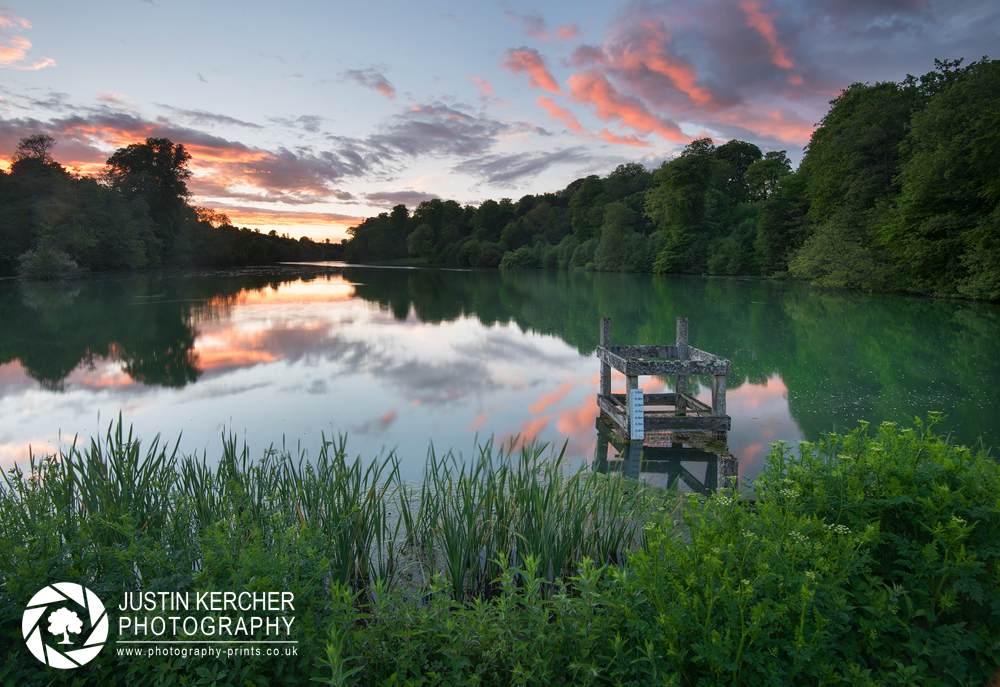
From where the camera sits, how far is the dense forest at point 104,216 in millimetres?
41219

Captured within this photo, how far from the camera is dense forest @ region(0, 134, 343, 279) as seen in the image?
4122cm

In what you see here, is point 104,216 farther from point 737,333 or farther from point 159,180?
point 737,333

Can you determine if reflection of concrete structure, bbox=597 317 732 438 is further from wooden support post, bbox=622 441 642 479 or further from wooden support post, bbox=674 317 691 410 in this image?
wooden support post, bbox=622 441 642 479

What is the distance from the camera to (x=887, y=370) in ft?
37.3

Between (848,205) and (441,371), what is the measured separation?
91.1 feet

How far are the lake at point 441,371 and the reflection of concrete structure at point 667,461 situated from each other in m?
0.28

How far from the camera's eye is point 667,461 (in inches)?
268

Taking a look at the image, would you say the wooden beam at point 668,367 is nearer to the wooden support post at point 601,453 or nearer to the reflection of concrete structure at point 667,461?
the reflection of concrete structure at point 667,461

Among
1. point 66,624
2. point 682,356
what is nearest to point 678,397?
point 682,356

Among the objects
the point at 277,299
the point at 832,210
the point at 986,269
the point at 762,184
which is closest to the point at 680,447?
the point at 986,269

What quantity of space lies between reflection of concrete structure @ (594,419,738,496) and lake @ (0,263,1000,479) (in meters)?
0.28

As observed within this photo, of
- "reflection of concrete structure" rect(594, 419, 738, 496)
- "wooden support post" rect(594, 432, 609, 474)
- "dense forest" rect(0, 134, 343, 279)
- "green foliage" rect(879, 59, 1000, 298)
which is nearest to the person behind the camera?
"reflection of concrete structure" rect(594, 419, 738, 496)

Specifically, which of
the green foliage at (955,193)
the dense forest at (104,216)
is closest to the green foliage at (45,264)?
the dense forest at (104,216)

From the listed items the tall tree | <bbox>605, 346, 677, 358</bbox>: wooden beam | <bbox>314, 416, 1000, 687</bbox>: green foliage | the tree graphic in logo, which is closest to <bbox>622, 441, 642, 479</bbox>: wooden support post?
<bbox>605, 346, 677, 358</bbox>: wooden beam
